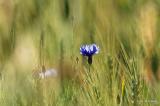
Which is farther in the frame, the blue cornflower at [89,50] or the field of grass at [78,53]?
the blue cornflower at [89,50]

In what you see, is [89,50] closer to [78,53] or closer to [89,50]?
[89,50]

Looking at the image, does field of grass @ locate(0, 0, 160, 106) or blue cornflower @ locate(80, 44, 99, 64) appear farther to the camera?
blue cornflower @ locate(80, 44, 99, 64)

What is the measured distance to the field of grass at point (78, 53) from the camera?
1291 mm

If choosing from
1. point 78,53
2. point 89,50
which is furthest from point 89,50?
point 78,53

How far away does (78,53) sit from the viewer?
175 cm

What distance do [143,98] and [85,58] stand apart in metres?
0.41

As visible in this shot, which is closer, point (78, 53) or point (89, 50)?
point (89, 50)

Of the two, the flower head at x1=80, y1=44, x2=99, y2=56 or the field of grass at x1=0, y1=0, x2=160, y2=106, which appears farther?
the flower head at x1=80, y1=44, x2=99, y2=56

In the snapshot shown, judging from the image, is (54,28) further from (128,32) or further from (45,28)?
(128,32)

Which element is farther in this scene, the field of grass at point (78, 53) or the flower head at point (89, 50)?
the flower head at point (89, 50)

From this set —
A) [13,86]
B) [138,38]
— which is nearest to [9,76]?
[13,86]

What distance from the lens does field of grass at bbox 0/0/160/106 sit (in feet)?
4.24

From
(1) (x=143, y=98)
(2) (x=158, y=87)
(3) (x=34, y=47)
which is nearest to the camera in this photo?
(1) (x=143, y=98)

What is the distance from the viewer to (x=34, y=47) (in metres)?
1.89
